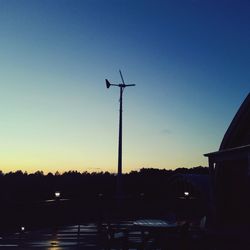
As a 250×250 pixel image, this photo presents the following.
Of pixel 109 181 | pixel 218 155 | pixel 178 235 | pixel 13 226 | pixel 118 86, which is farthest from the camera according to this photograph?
pixel 109 181

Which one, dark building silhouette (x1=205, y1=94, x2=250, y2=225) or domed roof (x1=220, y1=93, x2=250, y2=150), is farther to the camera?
domed roof (x1=220, y1=93, x2=250, y2=150)

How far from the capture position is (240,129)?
16.7m

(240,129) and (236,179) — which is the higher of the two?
(240,129)

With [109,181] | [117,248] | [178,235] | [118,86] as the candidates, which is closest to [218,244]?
[178,235]

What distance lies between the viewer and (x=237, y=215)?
16.4 meters

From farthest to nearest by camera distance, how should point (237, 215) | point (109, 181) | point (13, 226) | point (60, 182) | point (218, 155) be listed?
point (60, 182), point (109, 181), point (13, 226), point (237, 215), point (218, 155)

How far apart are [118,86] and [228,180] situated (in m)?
11.0

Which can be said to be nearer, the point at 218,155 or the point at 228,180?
the point at 218,155

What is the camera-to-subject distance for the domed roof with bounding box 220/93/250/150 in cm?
1645

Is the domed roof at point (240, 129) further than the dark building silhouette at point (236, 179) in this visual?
Yes

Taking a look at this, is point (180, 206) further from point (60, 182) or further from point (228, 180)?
point (60, 182)

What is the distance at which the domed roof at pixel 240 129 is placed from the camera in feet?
54.0

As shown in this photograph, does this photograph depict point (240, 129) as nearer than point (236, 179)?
Yes

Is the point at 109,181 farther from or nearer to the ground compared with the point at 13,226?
farther from the ground
